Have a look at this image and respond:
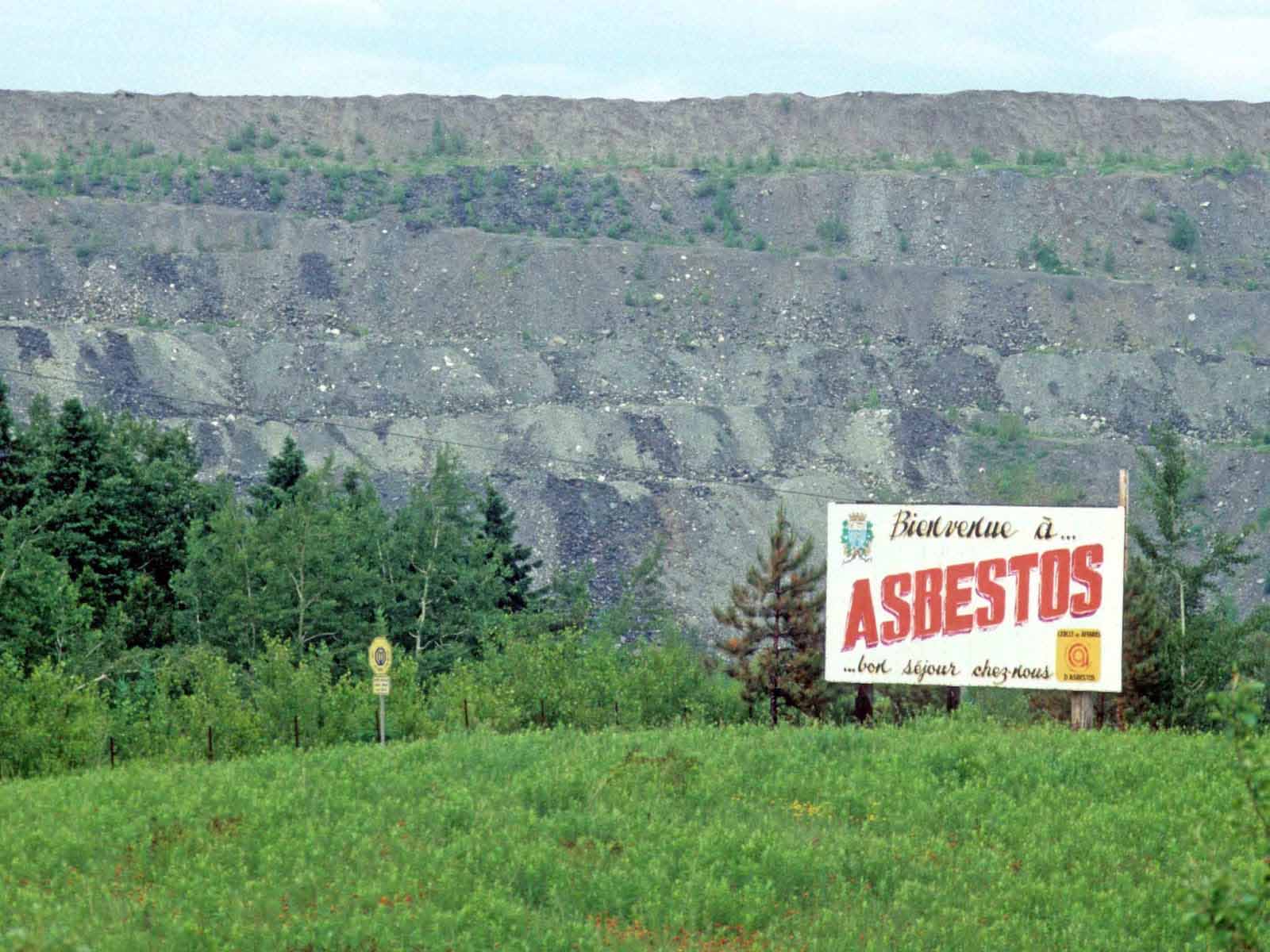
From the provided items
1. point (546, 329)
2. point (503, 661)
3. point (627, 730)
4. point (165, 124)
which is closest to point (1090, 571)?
point (627, 730)

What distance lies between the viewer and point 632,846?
1777cm

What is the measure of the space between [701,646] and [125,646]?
719 inches

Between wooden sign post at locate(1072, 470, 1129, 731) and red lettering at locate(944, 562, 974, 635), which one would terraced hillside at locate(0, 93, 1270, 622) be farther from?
red lettering at locate(944, 562, 974, 635)

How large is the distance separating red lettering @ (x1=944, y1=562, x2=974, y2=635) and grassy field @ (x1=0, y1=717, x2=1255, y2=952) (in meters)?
4.36

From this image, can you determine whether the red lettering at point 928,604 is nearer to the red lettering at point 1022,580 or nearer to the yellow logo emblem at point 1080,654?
the red lettering at point 1022,580

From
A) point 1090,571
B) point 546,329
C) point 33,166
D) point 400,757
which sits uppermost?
point 33,166

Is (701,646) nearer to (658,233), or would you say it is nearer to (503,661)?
(503,661)

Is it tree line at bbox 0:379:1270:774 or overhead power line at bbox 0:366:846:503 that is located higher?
overhead power line at bbox 0:366:846:503

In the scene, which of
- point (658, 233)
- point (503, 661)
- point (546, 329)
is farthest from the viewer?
point (658, 233)

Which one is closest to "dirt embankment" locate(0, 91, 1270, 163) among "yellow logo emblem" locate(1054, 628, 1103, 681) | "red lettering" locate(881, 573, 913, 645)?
"red lettering" locate(881, 573, 913, 645)

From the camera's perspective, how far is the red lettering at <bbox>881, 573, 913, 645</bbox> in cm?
2712

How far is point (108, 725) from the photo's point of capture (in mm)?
27312

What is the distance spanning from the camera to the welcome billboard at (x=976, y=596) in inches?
1040

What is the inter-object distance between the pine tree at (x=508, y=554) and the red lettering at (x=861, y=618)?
23248mm
